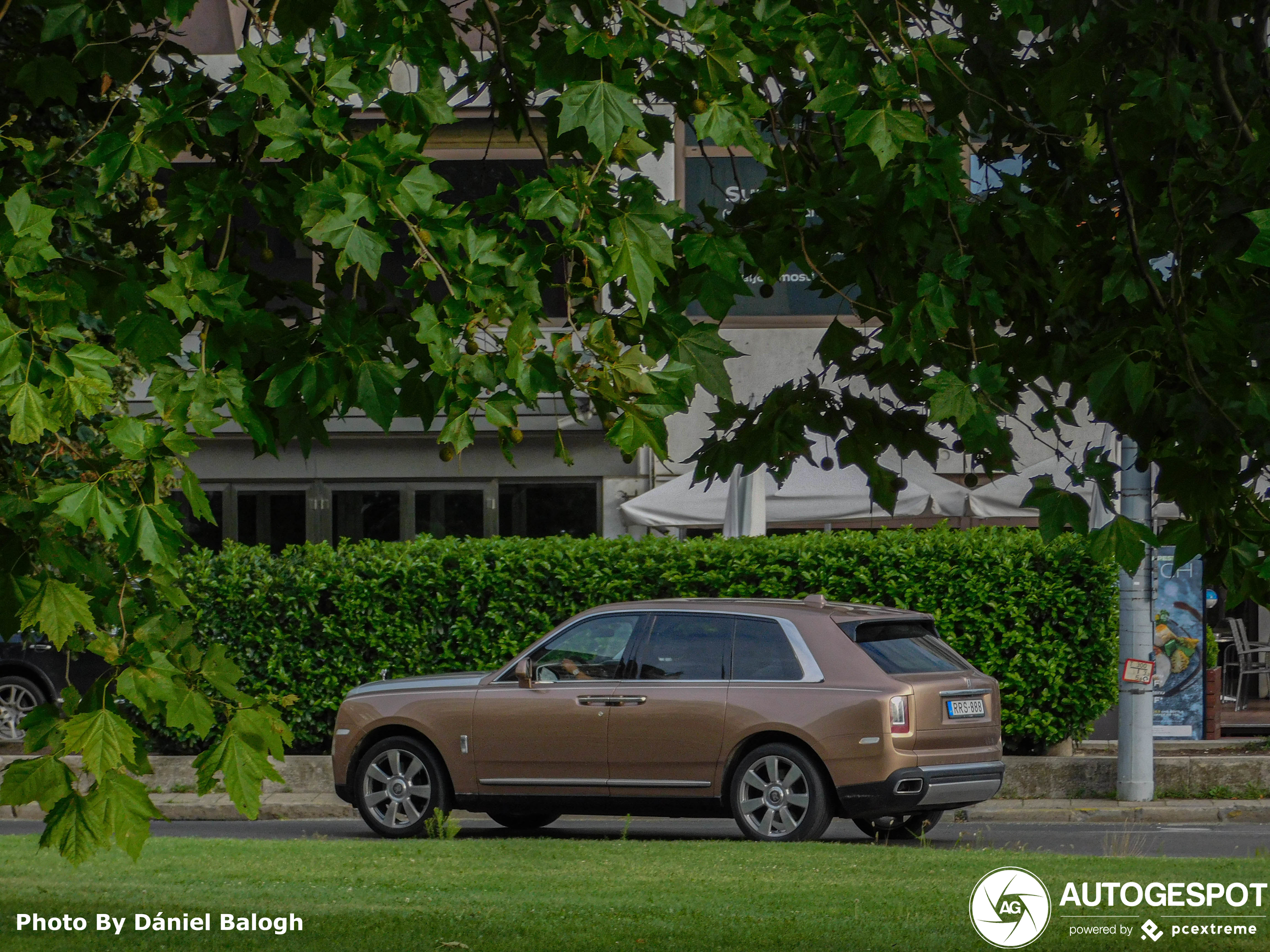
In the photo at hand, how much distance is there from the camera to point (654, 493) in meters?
18.7

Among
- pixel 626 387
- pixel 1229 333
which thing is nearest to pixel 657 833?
pixel 1229 333

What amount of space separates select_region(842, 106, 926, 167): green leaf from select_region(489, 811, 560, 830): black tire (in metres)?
8.67

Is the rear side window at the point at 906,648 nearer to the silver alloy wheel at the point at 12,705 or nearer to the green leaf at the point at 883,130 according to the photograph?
the green leaf at the point at 883,130

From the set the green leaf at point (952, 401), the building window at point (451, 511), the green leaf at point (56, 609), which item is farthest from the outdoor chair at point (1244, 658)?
the green leaf at point (56, 609)

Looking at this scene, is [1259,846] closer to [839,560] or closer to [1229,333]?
[839,560]

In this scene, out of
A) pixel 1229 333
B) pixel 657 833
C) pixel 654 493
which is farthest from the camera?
pixel 654 493

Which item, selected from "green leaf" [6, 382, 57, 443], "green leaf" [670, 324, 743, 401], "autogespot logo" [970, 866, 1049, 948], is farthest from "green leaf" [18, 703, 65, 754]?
"autogespot logo" [970, 866, 1049, 948]

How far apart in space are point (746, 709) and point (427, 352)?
6955mm

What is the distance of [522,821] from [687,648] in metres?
2.40

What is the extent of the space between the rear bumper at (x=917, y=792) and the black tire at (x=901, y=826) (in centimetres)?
55

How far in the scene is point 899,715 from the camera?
1056 cm

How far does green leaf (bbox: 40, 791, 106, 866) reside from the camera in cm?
349

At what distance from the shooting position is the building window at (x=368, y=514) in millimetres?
22047

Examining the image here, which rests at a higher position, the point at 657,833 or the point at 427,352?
the point at 427,352
